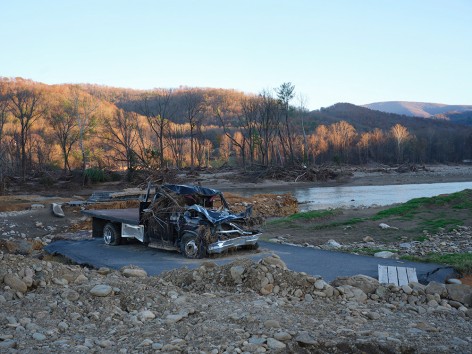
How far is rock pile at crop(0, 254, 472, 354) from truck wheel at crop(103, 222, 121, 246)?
5357mm

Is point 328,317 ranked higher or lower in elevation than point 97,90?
lower

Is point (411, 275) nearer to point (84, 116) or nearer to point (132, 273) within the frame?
point (132, 273)

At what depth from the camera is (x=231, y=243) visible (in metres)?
12.0

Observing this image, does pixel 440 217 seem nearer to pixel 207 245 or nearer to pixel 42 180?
pixel 207 245

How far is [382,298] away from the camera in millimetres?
7855

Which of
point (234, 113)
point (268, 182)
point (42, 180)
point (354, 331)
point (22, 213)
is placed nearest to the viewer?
point (354, 331)

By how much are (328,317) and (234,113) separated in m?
135

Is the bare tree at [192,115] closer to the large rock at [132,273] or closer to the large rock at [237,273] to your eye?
the large rock at [132,273]

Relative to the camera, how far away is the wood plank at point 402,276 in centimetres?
900

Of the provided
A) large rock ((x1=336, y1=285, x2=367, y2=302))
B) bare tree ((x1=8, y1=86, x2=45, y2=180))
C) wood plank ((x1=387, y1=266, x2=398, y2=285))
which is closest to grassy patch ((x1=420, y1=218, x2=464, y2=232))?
wood plank ((x1=387, y1=266, x2=398, y2=285))

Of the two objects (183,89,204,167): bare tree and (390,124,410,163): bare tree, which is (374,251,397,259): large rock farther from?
(390,124,410,163): bare tree

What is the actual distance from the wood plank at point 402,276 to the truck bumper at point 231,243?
3937mm

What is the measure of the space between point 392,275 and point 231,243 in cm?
413

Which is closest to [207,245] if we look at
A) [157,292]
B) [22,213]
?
[157,292]
